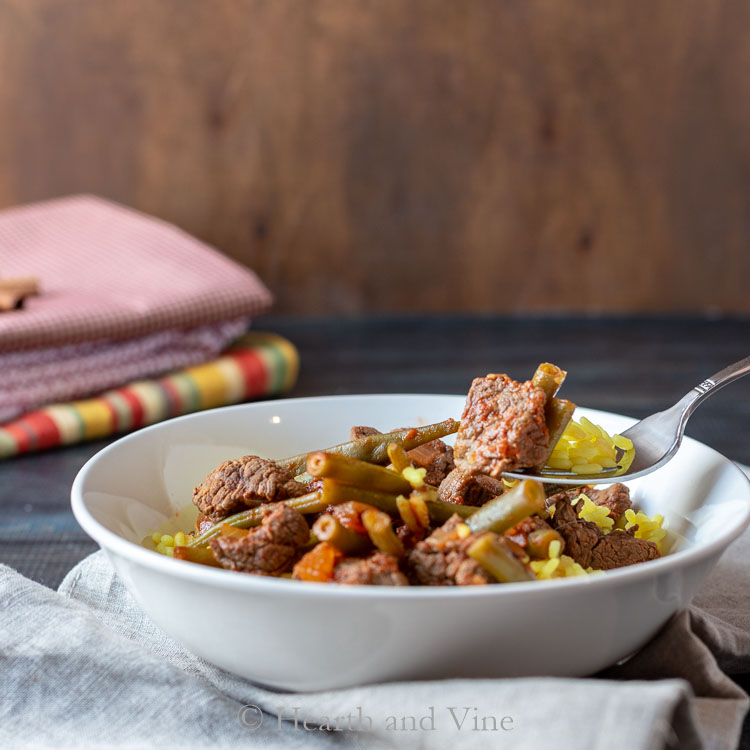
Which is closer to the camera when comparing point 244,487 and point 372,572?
point 372,572

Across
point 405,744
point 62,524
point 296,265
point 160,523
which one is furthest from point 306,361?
point 405,744

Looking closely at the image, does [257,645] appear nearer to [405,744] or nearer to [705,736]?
[405,744]

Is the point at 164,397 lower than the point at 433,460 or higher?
lower

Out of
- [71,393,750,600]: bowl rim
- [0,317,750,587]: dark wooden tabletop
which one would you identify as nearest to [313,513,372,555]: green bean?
[71,393,750,600]: bowl rim

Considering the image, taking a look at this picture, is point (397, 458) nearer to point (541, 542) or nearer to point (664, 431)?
point (541, 542)

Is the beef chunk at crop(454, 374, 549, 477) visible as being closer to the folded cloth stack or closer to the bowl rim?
the bowl rim

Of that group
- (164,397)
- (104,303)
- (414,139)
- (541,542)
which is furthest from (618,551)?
(414,139)

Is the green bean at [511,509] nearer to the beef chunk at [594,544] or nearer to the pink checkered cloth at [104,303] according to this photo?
the beef chunk at [594,544]
